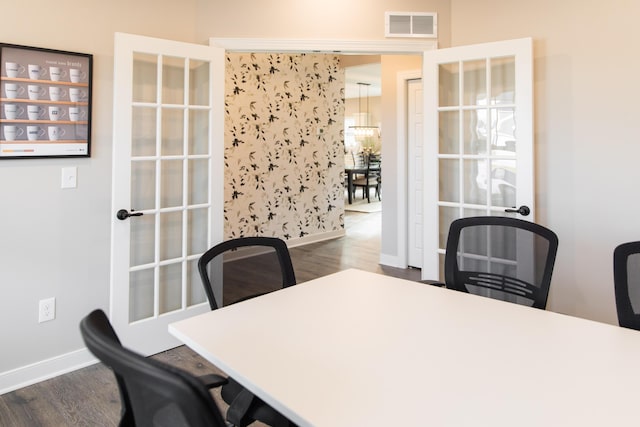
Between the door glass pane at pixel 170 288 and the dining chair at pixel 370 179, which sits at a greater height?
the dining chair at pixel 370 179

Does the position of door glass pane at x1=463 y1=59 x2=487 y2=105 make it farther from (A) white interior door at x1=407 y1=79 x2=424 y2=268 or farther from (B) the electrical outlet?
(B) the electrical outlet

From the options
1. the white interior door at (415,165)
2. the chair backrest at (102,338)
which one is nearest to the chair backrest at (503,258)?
the chair backrest at (102,338)

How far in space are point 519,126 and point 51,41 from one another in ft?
9.83

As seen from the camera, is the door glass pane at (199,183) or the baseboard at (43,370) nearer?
the baseboard at (43,370)

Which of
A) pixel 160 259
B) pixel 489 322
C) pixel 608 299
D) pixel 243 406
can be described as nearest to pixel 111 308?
pixel 160 259

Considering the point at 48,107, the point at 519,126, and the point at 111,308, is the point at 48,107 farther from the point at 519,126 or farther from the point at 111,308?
the point at 519,126

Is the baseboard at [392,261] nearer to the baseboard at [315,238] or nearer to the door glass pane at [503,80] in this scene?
the baseboard at [315,238]

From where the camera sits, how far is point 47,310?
260 cm

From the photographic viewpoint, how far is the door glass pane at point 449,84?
10.7 ft

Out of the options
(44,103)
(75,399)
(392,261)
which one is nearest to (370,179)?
(392,261)

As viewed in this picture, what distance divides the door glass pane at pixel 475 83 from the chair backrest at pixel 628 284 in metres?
1.79

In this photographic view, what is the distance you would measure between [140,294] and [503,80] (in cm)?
293

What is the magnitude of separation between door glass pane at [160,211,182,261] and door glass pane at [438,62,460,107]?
215 cm

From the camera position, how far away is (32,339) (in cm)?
256
